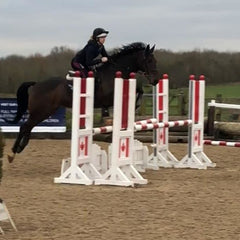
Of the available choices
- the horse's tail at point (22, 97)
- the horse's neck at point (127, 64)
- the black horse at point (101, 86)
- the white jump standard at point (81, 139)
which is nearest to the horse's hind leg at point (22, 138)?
the black horse at point (101, 86)

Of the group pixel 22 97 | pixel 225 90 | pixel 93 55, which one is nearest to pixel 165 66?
pixel 225 90

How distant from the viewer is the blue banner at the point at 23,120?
18844mm

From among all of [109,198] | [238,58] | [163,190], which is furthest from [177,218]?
[238,58]

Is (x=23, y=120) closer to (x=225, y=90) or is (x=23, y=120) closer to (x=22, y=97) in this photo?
(x=22, y=97)

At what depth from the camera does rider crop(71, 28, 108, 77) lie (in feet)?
37.3

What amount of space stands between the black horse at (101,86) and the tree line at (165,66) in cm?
811

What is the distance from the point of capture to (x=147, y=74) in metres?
12.1

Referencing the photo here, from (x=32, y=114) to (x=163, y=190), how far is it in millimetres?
3765

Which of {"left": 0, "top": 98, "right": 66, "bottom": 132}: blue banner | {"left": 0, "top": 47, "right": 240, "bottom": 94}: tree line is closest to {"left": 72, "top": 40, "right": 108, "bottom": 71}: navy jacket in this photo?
{"left": 0, "top": 98, "right": 66, "bottom": 132}: blue banner

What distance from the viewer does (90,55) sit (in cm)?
1138

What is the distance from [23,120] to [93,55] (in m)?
7.65

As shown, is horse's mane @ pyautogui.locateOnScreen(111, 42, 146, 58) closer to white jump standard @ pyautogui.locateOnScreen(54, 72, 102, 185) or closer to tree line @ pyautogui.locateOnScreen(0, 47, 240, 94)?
white jump standard @ pyautogui.locateOnScreen(54, 72, 102, 185)

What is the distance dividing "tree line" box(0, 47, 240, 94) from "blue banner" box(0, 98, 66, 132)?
171 cm

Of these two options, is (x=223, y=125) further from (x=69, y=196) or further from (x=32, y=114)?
(x=69, y=196)
